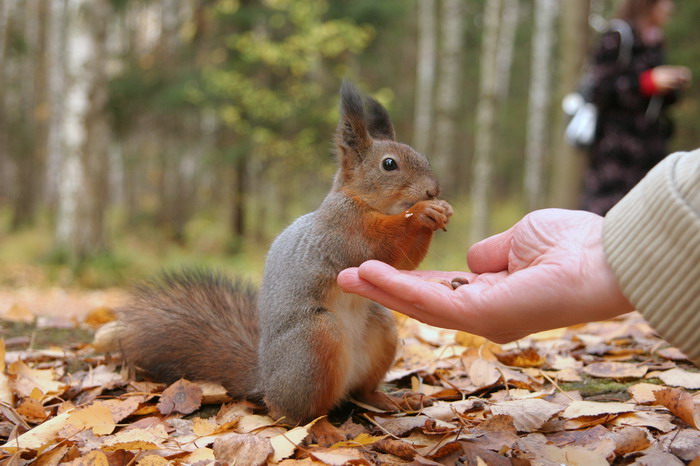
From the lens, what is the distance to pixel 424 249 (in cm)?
233

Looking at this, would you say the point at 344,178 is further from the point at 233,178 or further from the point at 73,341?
the point at 233,178

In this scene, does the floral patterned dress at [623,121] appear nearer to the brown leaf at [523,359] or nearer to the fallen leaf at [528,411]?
the brown leaf at [523,359]

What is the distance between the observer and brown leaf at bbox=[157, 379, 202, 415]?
7.38 feet

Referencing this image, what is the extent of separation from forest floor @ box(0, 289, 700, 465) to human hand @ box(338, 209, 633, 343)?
0.35m

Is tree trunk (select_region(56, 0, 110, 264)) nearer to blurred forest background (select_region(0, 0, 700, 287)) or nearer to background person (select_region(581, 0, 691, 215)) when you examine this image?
blurred forest background (select_region(0, 0, 700, 287))

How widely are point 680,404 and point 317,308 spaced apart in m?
1.15

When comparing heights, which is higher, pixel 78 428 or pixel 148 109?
pixel 148 109

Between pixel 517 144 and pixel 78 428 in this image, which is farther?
pixel 517 144

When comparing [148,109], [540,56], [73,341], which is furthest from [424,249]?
[540,56]

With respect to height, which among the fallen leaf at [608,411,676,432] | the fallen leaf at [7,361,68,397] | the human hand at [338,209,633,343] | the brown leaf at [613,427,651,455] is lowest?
the fallen leaf at [7,361,68,397]

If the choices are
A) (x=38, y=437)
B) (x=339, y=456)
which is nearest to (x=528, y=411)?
(x=339, y=456)

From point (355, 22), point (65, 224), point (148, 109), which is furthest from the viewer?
point (355, 22)

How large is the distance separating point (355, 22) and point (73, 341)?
10672 millimetres

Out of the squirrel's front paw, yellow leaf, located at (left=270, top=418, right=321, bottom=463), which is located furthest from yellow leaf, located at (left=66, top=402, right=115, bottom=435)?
the squirrel's front paw
